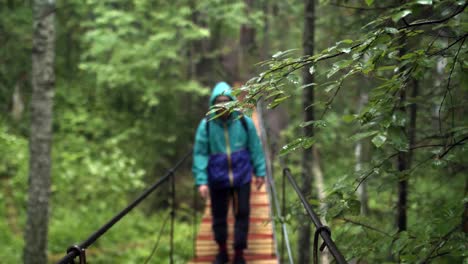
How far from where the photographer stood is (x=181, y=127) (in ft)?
38.0

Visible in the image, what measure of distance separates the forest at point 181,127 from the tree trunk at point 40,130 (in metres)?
0.02

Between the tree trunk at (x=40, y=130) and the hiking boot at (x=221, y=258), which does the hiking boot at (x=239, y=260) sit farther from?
the tree trunk at (x=40, y=130)

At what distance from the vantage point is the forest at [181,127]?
214cm

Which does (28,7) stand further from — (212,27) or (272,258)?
(272,258)

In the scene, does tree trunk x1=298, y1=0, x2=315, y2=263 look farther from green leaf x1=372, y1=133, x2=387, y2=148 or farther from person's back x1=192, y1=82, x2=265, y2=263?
green leaf x1=372, y1=133, x2=387, y2=148

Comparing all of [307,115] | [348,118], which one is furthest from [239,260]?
[348,118]

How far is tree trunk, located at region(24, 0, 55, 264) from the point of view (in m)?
5.83

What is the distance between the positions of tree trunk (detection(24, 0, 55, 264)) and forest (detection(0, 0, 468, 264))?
0.02 metres

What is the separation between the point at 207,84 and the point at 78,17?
5844mm

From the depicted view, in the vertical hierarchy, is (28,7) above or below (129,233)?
above

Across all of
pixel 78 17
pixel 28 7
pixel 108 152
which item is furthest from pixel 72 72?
pixel 108 152

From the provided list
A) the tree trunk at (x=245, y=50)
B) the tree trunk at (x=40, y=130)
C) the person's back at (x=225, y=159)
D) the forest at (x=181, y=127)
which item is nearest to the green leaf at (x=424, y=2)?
the forest at (x=181, y=127)

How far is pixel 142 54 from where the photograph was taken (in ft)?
31.8

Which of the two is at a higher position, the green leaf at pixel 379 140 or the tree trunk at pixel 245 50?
the tree trunk at pixel 245 50
